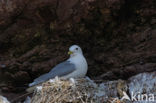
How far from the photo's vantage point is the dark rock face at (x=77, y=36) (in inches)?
158

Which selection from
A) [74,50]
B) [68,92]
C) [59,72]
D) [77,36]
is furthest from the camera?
[77,36]

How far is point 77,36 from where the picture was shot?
436cm

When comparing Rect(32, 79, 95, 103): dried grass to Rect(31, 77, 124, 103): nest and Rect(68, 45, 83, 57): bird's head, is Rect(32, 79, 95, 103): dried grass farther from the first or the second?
Rect(68, 45, 83, 57): bird's head

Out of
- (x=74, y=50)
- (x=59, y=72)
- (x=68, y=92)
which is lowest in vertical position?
(x=68, y=92)

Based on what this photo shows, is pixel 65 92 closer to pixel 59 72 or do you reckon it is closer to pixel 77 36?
pixel 59 72

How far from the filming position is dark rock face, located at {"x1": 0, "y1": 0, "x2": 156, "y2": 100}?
402 cm

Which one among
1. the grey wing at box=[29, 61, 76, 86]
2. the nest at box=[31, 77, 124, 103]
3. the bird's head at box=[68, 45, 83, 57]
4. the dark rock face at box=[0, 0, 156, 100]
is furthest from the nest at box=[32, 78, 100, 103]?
the dark rock face at box=[0, 0, 156, 100]

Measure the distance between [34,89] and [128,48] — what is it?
1367mm

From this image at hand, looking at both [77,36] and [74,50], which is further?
[77,36]

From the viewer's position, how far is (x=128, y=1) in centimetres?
420

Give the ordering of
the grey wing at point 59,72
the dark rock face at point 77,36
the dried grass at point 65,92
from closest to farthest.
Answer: the dried grass at point 65,92 → the grey wing at point 59,72 → the dark rock face at point 77,36

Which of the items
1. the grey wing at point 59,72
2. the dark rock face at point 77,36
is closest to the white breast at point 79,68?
the grey wing at point 59,72

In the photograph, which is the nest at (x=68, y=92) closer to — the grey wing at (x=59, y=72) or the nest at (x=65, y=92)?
the nest at (x=65, y=92)

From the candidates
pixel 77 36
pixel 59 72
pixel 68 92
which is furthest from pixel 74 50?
pixel 68 92
